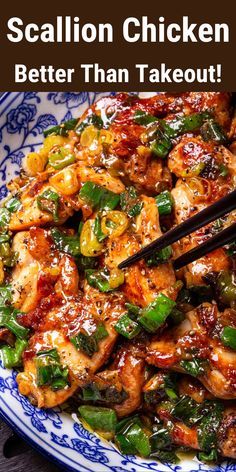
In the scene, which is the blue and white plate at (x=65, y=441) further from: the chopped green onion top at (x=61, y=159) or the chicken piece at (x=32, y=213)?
the chopped green onion top at (x=61, y=159)

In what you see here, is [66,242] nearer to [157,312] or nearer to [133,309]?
[133,309]

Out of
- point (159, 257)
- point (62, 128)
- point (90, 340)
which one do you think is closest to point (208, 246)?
point (159, 257)

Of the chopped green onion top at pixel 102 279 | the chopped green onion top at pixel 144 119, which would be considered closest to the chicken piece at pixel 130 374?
the chopped green onion top at pixel 102 279

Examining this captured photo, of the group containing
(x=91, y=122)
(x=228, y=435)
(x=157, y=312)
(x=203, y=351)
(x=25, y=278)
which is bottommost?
(x=228, y=435)

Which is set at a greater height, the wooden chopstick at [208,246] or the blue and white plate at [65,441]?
the wooden chopstick at [208,246]

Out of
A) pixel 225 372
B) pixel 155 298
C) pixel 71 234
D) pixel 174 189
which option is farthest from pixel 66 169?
pixel 225 372

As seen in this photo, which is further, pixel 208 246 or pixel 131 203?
pixel 131 203

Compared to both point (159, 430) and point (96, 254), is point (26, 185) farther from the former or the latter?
point (159, 430)
